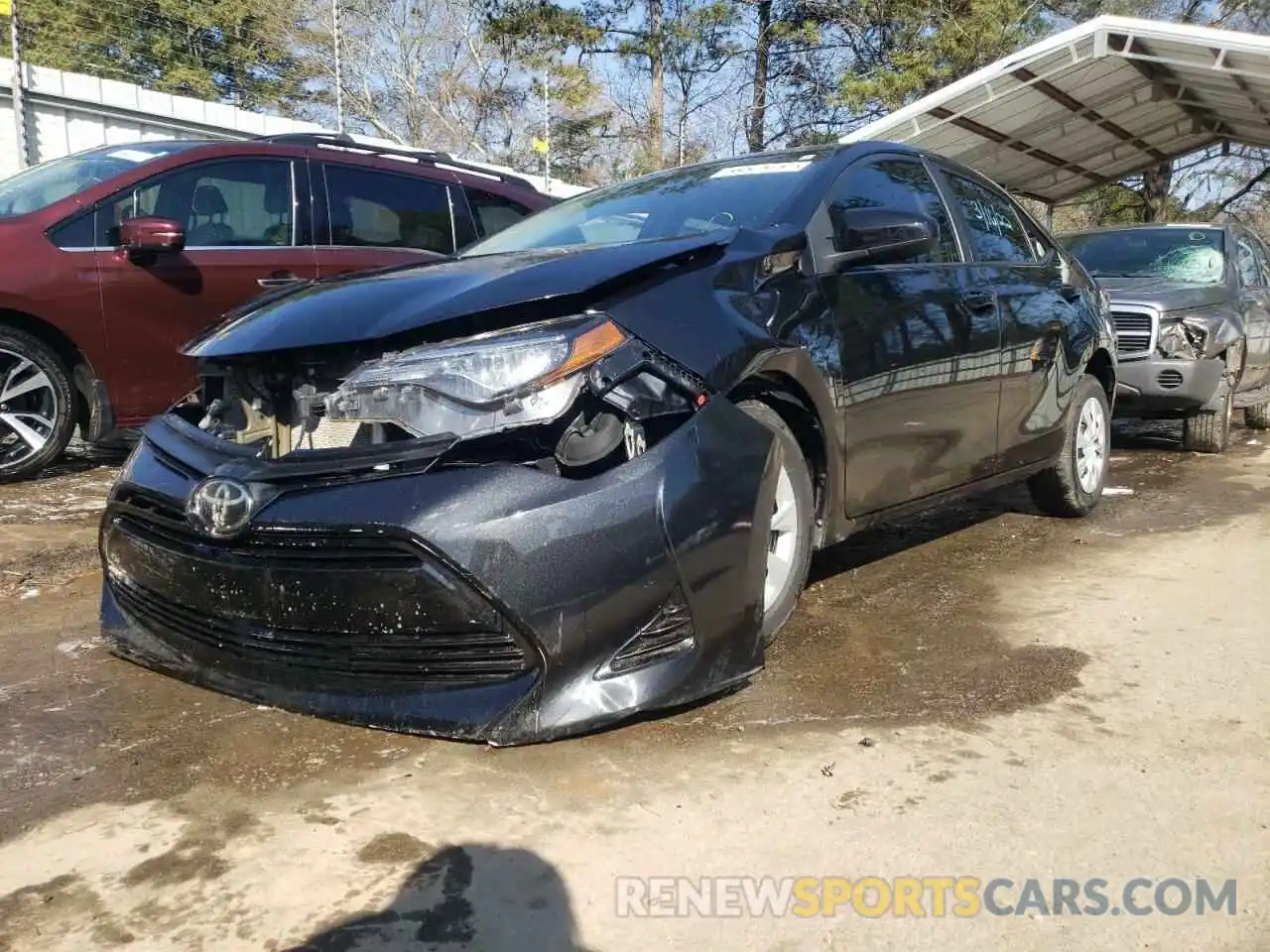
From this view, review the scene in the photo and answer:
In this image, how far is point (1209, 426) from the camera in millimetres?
7352

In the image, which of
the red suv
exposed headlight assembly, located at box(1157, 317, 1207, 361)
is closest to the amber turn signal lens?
the red suv

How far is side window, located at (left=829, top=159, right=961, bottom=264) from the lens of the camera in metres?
3.66

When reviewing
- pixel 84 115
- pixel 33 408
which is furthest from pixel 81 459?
pixel 84 115

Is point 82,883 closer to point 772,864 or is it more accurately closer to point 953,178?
point 772,864

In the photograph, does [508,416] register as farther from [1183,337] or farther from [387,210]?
[1183,337]

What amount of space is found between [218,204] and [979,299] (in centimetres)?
405

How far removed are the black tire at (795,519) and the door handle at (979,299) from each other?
3.96ft

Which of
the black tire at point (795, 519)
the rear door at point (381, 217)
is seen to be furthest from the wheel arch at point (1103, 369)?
the rear door at point (381, 217)

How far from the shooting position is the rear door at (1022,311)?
4.30m

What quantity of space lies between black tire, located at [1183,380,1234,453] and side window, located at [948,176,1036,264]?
3196 millimetres

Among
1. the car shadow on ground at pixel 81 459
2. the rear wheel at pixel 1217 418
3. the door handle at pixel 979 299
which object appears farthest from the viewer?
the rear wheel at pixel 1217 418

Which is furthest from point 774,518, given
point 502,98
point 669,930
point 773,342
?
point 502,98

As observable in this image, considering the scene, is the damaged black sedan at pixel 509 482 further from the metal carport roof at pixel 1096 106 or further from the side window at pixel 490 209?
the metal carport roof at pixel 1096 106

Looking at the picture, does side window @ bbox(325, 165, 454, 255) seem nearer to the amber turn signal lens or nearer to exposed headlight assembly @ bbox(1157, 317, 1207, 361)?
the amber turn signal lens
